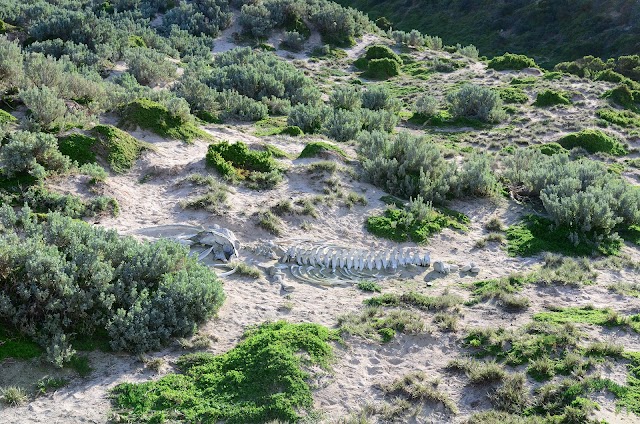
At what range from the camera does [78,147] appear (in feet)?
33.4

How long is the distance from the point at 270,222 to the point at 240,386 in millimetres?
3981

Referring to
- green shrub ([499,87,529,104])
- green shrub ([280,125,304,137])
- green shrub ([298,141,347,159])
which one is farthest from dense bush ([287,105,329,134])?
green shrub ([499,87,529,104])

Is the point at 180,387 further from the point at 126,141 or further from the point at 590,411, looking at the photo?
the point at 126,141

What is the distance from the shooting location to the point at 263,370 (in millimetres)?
5785

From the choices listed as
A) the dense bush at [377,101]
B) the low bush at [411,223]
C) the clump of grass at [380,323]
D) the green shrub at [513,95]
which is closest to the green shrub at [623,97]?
the green shrub at [513,95]

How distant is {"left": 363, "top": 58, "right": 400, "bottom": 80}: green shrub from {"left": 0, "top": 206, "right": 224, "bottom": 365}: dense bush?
18473 millimetres

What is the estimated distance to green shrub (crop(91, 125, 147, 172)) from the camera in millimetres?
10461

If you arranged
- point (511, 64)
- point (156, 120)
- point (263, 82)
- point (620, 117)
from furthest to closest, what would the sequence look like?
point (511, 64), point (620, 117), point (263, 82), point (156, 120)

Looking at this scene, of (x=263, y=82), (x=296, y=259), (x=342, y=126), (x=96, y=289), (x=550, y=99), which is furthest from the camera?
(x=550, y=99)

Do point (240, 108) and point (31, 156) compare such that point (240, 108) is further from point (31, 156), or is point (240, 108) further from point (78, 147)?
point (31, 156)

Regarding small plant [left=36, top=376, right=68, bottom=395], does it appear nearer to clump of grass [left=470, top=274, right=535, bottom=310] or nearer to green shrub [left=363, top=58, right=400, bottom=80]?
clump of grass [left=470, top=274, right=535, bottom=310]

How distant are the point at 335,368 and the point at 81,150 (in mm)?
6347

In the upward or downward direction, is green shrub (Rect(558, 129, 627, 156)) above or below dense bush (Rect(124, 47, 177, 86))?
below

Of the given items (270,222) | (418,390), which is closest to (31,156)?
(270,222)
